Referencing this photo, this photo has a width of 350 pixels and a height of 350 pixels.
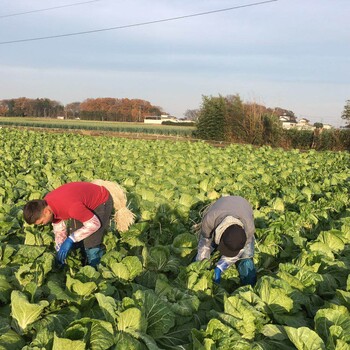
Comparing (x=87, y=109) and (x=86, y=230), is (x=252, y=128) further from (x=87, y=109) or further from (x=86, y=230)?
(x=87, y=109)

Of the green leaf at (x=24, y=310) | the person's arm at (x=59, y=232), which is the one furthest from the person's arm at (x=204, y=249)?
the green leaf at (x=24, y=310)

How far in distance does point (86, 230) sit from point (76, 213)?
207mm

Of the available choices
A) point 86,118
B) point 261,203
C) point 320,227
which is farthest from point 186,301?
point 86,118

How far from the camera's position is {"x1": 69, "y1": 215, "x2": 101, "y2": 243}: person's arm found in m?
3.98

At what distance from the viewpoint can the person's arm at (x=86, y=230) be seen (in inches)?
157

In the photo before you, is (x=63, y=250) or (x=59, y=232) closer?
(x=63, y=250)

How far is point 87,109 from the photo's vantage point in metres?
96.9

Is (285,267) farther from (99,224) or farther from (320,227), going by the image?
(320,227)

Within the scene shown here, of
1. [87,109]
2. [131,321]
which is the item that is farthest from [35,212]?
[87,109]

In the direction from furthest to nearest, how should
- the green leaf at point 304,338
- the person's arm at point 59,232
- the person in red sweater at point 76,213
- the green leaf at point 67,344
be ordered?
the person's arm at point 59,232, the person in red sweater at point 76,213, the green leaf at point 304,338, the green leaf at point 67,344

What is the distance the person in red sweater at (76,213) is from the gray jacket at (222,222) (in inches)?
43.3

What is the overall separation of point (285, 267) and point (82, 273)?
72.0 inches

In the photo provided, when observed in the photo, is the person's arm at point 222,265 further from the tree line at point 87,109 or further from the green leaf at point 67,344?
the tree line at point 87,109

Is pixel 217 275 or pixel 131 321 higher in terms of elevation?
Answer: pixel 131 321
